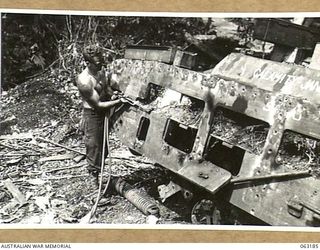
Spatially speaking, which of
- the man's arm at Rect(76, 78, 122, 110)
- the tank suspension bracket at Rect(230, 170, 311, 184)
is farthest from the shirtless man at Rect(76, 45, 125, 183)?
the tank suspension bracket at Rect(230, 170, 311, 184)

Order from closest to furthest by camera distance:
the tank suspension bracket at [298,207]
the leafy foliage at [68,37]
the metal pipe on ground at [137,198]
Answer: the tank suspension bracket at [298,207]
the leafy foliage at [68,37]
the metal pipe on ground at [137,198]

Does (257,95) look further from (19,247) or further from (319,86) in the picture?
(19,247)

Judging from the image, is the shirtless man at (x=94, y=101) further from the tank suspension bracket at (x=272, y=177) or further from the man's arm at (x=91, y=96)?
the tank suspension bracket at (x=272, y=177)

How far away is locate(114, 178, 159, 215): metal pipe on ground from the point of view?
192cm

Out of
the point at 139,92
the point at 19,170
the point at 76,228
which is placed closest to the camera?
the point at 76,228

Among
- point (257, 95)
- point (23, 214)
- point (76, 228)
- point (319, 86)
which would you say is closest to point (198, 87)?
point (257, 95)

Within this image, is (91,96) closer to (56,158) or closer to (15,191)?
(56,158)

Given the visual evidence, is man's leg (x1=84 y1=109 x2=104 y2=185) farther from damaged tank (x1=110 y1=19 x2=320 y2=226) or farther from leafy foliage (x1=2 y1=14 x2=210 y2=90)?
leafy foliage (x1=2 y1=14 x2=210 y2=90)

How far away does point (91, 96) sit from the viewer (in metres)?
1.98

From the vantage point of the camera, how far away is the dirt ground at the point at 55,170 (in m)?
1.86

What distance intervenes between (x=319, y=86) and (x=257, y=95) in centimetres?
19

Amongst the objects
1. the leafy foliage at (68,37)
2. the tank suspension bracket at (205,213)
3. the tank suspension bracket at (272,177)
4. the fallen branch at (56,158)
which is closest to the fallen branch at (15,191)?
the fallen branch at (56,158)

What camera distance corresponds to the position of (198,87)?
5.95 ft

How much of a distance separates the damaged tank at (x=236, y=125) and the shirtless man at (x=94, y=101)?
0.09 m
